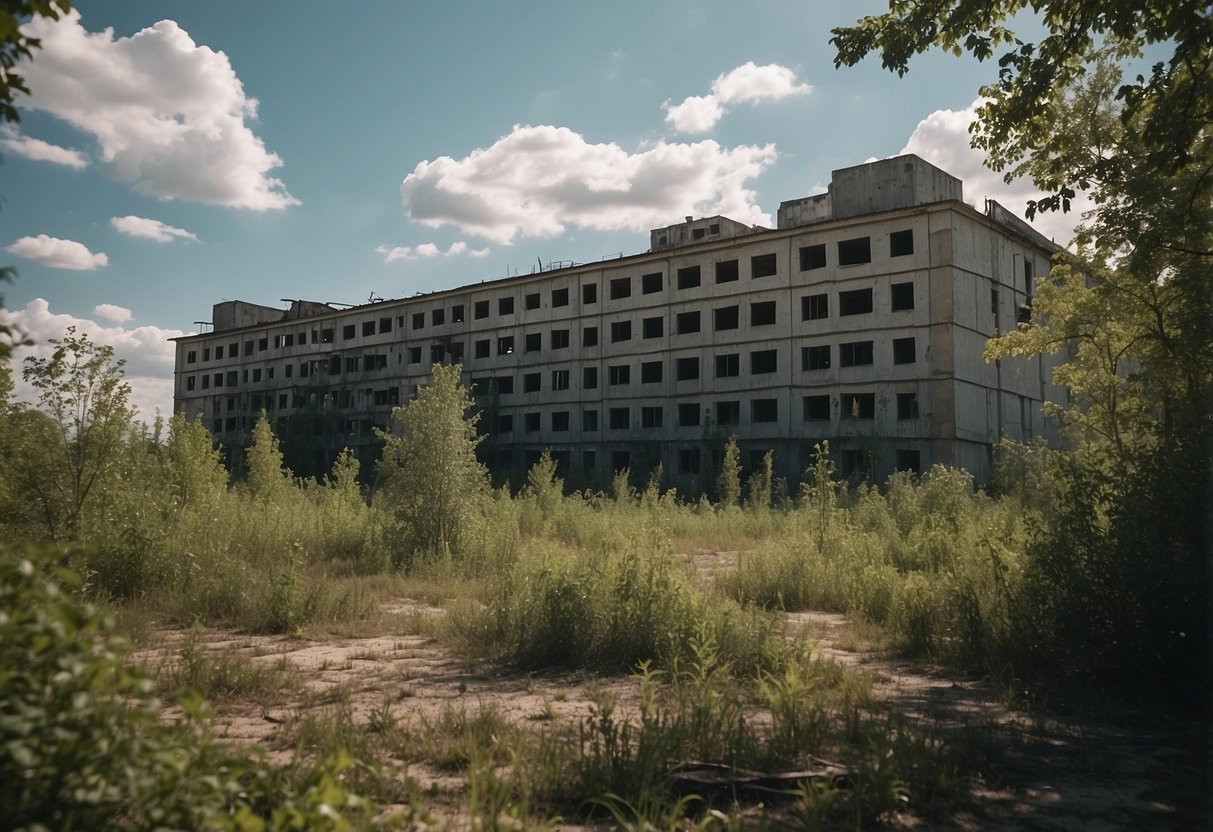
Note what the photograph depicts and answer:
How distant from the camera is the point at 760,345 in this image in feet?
118

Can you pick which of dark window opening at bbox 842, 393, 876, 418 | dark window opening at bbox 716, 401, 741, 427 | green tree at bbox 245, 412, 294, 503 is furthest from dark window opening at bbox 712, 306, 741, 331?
green tree at bbox 245, 412, 294, 503

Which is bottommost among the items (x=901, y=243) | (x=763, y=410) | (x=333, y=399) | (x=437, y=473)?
(x=437, y=473)

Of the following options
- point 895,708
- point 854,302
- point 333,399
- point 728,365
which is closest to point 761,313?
point 728,365

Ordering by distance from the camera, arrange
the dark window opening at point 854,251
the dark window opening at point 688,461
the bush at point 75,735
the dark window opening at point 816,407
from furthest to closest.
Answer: the dark window opening at point 688,461 → the dark window opening at point 816,407 → the dark window opening at point 854,251 → the bush at point 75,735

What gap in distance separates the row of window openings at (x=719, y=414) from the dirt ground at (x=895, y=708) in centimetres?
2493

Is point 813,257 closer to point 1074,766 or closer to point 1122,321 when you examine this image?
point 1122,321

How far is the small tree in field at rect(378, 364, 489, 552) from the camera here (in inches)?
523

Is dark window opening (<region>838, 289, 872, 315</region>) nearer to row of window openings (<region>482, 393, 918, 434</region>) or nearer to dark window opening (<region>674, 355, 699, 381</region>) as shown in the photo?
row of window openings (<region>482, 393, 918, 434</region>)

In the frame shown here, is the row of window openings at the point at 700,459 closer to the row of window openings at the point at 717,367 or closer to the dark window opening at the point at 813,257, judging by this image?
the row of window openings at the point at 717,367

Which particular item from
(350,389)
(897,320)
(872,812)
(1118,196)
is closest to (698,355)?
(897,320)

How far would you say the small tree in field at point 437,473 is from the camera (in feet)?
43.6

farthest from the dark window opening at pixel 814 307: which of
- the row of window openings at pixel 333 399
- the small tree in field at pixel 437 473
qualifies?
the small tree in field at pixel 437 473

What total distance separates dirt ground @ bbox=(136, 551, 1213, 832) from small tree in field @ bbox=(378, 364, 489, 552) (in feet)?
16.6

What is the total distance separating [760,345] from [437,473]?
80.8ft
